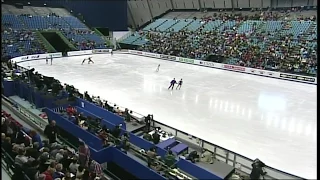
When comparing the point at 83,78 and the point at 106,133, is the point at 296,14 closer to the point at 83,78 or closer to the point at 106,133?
A: the point at 83,78

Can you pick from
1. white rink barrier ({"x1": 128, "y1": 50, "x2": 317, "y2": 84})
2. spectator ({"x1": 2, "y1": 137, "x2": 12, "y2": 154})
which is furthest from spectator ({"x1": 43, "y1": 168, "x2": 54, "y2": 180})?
white rink barrier ({"x1": 128, "y1": 50, "x2": 317, "y2": 84})

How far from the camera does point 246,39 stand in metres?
34.0

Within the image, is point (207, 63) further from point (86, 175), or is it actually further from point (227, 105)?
point (86, 175)

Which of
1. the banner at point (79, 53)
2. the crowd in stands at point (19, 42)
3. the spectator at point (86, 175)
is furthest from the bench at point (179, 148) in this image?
the banner at point (79, 53)

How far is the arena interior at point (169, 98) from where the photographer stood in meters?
7.38

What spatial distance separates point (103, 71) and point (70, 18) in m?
25.3

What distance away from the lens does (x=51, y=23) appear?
43375 mm

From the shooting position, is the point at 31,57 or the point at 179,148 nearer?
the point at 179,148

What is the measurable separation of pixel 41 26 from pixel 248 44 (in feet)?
93.4

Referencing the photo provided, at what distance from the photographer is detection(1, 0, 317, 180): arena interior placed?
7375 millimetres

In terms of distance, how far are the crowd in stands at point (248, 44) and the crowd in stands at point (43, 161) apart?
74.2ft

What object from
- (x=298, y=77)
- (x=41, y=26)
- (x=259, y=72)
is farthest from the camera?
Answer: (x=41, y=26)

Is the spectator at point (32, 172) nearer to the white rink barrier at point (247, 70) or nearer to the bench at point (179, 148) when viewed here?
the bench at point (179, 148)

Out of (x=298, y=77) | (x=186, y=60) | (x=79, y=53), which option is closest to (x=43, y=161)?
(x=298, y=77)
